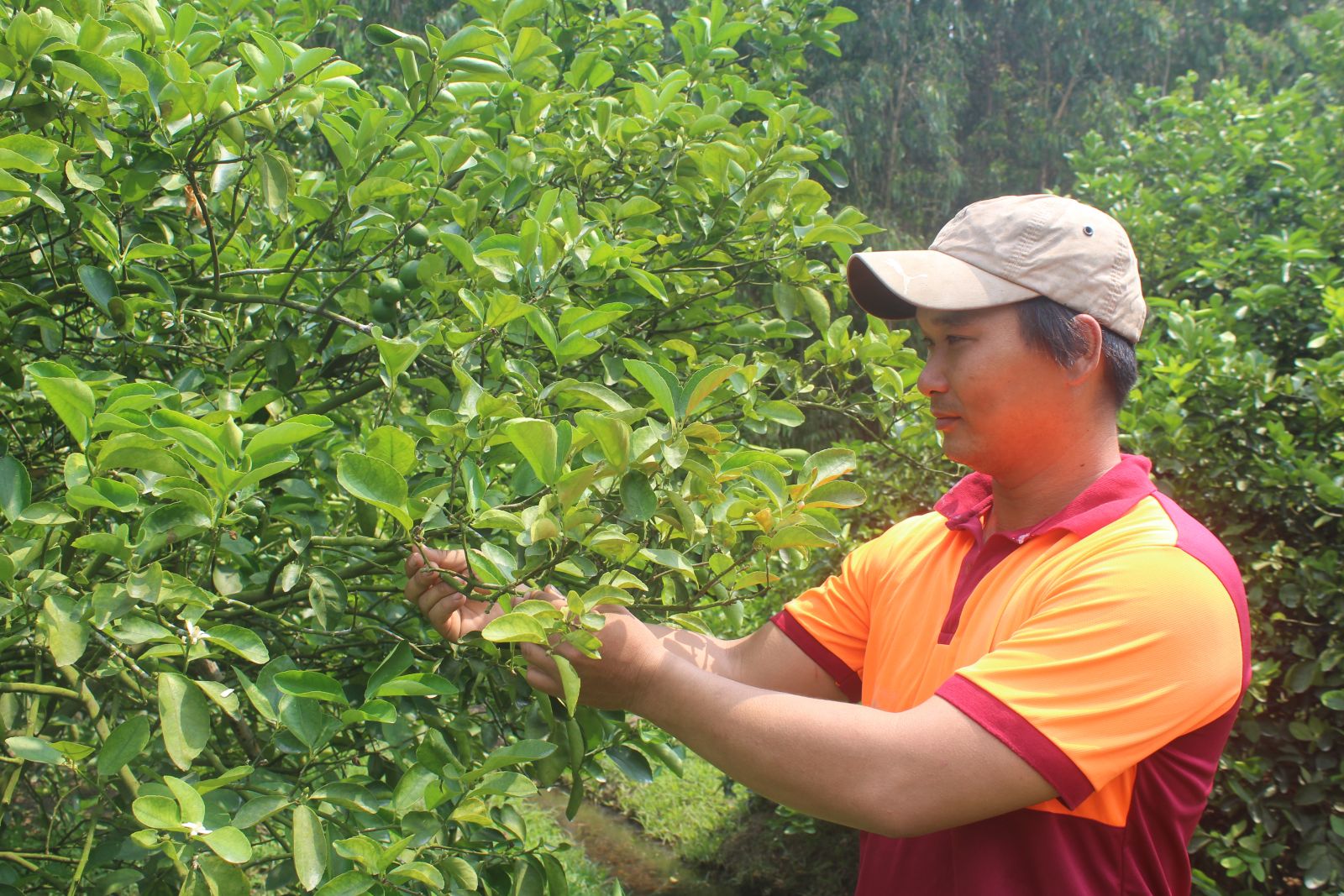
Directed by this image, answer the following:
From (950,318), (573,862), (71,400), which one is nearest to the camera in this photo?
(71,400)

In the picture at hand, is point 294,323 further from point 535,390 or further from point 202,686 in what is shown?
point 202,686

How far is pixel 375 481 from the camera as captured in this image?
1.32m

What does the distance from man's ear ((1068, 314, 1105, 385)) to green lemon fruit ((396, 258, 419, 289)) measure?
1099 mm

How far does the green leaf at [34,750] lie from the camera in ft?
4.33

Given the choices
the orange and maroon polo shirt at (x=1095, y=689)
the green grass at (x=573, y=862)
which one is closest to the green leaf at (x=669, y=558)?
the orange and maroon polo shirt at (x=1095, y=689)

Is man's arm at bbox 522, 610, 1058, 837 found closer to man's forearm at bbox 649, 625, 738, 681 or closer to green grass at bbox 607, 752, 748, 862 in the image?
man's forearm at bbox 649, 625, 738, 681

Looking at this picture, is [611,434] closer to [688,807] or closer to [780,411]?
[780,411]

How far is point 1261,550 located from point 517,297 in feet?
7.92

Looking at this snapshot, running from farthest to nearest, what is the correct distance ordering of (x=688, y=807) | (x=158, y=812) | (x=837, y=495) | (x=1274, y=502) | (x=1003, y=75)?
(x=1003, y=75), (x=688, y=807), (x=1274, y=502), (x=837, y=495), (x=158, y=812)

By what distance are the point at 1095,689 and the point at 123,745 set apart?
118 centimetres

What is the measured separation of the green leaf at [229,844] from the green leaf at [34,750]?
0.87 feet

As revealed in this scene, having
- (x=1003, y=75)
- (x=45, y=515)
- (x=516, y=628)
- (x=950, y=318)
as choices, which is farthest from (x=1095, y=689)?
(x=1003, y=75)

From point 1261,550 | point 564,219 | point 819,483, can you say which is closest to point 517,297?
point 564,219

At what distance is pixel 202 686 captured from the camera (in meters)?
1.34
